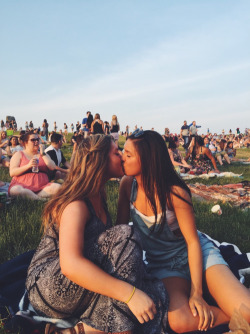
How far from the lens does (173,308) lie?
2.32 meters

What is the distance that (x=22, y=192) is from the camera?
19.9 ft

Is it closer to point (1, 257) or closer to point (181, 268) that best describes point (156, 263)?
point (181, 268)

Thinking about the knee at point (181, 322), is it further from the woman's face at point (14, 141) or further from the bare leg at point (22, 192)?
the woman's face at point (14, 141)

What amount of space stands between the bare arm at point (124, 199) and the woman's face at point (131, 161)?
0.40m

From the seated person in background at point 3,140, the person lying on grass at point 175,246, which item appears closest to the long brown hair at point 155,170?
the person lying on grass at point 175,246

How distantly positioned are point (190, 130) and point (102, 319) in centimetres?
1971

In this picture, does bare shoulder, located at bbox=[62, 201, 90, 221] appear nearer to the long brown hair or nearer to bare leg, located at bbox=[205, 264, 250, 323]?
the long brown hair

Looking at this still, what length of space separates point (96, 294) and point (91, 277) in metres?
0.21

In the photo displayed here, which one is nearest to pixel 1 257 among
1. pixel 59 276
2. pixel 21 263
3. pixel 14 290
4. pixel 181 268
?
pixel 21 263

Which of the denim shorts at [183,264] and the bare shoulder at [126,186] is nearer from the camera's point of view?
the denim shorts at [183,264]

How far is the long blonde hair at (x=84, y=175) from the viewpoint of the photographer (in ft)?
7.66

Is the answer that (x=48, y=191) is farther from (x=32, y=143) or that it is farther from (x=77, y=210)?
(x=77, y=210)

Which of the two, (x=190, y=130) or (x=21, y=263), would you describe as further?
(x=190, y=130)

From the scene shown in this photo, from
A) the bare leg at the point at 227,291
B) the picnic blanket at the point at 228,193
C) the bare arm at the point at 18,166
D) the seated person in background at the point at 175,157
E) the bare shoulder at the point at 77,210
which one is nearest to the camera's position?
the bare shoulder at the point at 77,210
